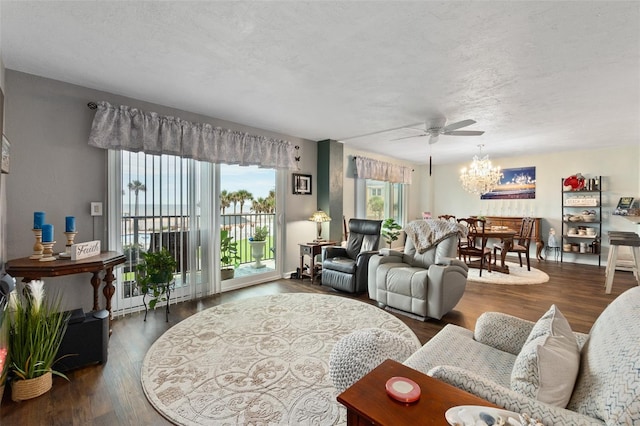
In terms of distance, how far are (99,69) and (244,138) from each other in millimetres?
1796

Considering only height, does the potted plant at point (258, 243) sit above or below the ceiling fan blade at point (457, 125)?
below

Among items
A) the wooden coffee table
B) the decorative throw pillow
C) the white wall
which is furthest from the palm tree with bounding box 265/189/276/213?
the white wall

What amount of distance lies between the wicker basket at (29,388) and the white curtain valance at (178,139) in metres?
2.08

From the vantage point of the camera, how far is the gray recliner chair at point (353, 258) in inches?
154

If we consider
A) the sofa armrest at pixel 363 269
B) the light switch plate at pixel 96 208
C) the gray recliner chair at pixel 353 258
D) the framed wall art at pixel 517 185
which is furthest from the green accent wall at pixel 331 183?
the framed wall art at pixel 517 185

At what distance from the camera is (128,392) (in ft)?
6.10

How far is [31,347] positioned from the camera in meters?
1.80

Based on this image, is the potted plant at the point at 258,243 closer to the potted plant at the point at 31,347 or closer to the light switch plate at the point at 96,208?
the light switch plate at the point at 96,208

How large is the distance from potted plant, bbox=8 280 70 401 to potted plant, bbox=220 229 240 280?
2.20m

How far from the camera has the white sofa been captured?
79 cm

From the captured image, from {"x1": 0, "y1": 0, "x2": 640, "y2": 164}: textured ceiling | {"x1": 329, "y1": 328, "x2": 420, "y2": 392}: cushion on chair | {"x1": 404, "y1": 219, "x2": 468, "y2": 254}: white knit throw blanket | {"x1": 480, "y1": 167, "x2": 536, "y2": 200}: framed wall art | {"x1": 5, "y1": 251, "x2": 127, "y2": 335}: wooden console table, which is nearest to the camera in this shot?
{"x1": 329, "y1": 328, "x2": 420, "y2": 392}: cushion on chair

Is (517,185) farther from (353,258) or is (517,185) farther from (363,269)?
(363,269)

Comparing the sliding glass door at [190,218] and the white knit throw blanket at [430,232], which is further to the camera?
the white knit throw blanket at [430,232]

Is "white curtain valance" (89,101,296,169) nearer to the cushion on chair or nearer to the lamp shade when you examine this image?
the lamp shade
